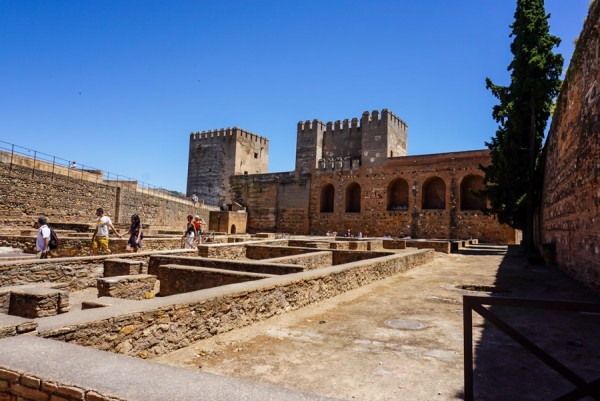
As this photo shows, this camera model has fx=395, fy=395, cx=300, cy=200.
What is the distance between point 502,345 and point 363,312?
1.97 meters

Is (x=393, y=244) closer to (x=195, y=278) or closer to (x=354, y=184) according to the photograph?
(x=195, y=278)

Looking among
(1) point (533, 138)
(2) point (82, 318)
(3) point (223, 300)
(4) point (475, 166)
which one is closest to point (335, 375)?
(3) point (223, 300)

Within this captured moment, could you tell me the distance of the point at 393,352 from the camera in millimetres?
3898

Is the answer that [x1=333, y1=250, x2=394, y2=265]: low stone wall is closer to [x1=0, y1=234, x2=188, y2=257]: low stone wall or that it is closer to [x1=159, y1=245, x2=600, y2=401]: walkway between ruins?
[x1=159, y1=245, x2=600, y2=401]: walkway between ruins

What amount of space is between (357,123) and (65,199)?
23.2 m

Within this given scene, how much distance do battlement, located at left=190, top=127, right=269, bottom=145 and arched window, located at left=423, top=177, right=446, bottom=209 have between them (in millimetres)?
19520

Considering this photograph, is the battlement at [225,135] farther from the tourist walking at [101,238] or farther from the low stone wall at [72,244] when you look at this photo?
the tourist walking at [101,238]

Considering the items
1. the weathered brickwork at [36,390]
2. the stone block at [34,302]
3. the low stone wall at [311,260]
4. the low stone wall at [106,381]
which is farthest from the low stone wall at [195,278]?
the weathered brickwork at [36,390]

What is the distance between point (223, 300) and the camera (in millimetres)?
4648

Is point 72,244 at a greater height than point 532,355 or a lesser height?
greater

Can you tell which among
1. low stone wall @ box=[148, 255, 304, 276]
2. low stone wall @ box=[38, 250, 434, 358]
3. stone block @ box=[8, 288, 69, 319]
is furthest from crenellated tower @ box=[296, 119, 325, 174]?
stone block @ box=[8, 288, 69, 319]

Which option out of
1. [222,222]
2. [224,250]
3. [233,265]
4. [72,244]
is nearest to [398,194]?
[222,222]

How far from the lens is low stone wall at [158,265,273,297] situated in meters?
6.41

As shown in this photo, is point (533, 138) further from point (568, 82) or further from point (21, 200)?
point (21, 200)
